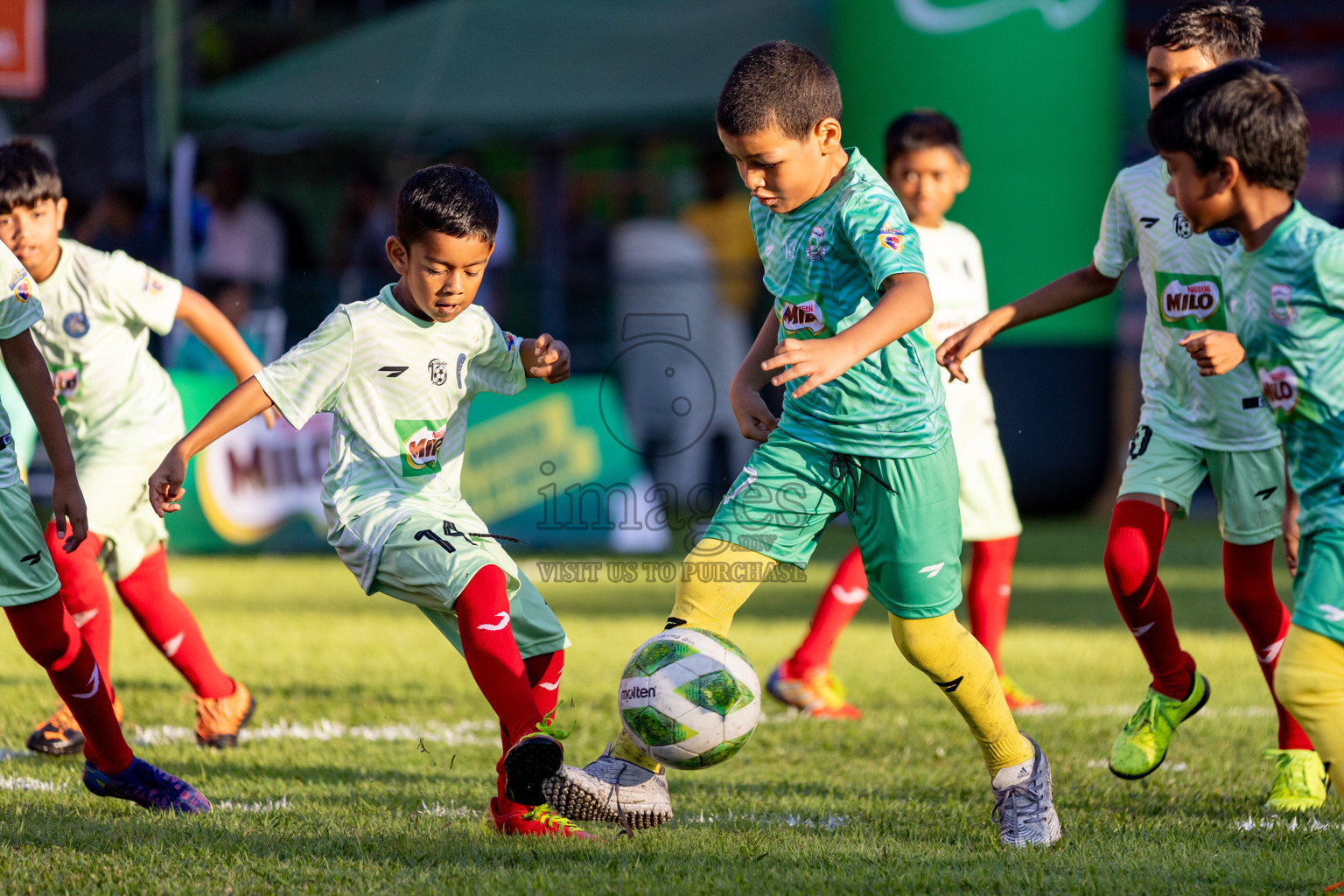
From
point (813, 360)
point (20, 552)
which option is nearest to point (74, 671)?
point (20, 552)

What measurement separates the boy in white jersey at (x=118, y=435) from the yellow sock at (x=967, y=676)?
2427 millimetres

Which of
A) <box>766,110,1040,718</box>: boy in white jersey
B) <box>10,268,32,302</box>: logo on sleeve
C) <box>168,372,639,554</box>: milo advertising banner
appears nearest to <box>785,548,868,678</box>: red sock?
<box>766,110,1040,718</box>: boy in white jersey

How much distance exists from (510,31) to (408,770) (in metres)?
10.7

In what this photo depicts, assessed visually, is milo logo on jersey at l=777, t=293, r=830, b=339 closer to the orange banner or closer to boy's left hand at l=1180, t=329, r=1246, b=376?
boy's left hand at l=1180, t=329, r=1246, b=376

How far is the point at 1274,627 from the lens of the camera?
444 centimetres

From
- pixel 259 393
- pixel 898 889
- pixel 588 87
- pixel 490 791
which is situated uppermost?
pixel 588 87

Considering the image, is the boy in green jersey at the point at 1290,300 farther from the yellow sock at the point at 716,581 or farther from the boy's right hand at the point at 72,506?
the boy's right hand at the point at 72,506

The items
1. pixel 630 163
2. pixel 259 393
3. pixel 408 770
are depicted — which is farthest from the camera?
pixel 630 163

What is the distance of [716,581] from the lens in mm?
3779

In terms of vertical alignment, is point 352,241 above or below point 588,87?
below

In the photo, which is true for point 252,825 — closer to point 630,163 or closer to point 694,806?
point 694,806

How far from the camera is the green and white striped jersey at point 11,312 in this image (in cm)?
386

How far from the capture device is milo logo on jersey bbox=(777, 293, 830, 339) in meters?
3.80

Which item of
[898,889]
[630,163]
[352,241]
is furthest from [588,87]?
[898,889]
